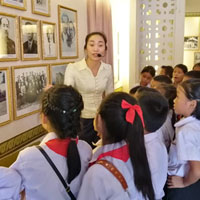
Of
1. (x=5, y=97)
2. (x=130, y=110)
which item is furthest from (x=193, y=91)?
(x=5, y=97)

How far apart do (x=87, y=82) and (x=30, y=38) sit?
606mm

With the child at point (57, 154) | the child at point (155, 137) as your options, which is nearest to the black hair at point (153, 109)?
the child at point (155, 137)

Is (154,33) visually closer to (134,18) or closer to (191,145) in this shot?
(134,18)

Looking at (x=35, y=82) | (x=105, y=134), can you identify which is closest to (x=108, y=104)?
(x=105, y=134)

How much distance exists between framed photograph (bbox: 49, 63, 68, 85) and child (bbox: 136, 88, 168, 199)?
54.2 inches

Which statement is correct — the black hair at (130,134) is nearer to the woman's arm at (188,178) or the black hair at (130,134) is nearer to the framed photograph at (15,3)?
the woman's arm at (188,178)

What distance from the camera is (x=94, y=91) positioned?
7.32ft

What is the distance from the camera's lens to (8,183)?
1.03 metres

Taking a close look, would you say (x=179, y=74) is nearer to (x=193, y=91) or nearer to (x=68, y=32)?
(x=68, y=32)

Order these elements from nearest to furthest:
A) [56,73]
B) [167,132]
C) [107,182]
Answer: [107,182] < [167,132] < [56,73]

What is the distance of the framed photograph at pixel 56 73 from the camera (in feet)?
8.56

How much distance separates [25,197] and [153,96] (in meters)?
0.78

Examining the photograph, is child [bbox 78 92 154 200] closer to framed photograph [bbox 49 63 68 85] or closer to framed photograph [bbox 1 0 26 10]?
framed photograph [bbox 1 0 26 10]

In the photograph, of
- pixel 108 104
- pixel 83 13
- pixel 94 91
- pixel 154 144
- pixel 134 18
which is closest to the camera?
pixel 108 104
